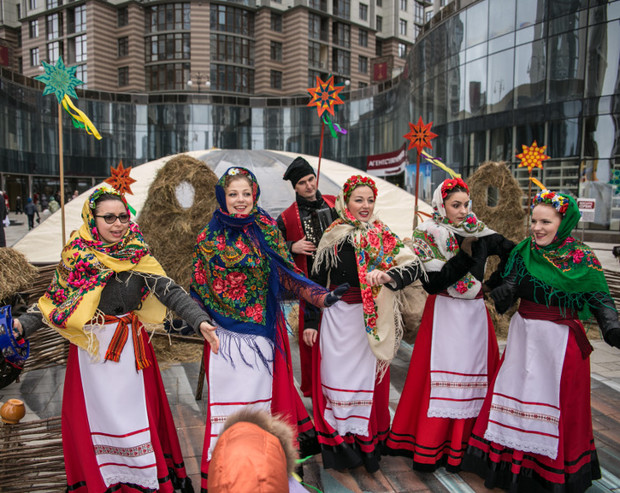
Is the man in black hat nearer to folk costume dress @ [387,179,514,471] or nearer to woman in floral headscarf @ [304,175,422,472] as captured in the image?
woman in floral headscarf @ [304,175,422,472]

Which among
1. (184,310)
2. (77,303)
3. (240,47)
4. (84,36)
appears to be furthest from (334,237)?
(84,36)

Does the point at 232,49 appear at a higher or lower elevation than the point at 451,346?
higher

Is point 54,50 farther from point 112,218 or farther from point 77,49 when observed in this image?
point 112,218

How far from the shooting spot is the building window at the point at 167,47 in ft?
137

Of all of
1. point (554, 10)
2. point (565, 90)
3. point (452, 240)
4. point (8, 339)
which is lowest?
point (8, 339)

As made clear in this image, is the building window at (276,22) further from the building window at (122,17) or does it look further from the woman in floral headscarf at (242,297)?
the woman in floral headscarf at (242,297)

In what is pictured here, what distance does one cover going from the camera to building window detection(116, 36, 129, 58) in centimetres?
4309

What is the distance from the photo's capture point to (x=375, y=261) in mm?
3125

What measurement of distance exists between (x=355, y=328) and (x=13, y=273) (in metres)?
3.26

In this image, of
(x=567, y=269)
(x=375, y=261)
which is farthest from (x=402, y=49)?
(x=567, y=269)

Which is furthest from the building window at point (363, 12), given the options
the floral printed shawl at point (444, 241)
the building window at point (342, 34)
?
the floral printed shawl at point (444, 241)

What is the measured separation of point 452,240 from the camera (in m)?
3.21

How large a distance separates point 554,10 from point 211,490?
22.4m

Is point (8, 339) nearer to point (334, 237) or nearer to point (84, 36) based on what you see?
point (334, 237)
